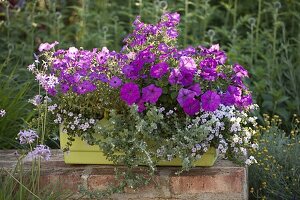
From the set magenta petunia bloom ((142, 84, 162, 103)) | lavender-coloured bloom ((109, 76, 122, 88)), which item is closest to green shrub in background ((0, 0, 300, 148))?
lavender-coloured bloom ((109, 76, 122, 88))

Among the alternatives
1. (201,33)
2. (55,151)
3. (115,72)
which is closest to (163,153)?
(115,72)

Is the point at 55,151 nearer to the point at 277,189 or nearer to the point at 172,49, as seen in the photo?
the point at 172,49

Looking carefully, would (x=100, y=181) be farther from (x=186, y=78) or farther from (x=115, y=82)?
(x=186, y=78)

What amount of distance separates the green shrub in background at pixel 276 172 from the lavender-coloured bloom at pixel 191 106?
0.71 metres

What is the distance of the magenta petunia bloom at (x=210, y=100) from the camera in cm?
288

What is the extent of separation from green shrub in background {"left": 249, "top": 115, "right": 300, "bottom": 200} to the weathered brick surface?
0.47 metres

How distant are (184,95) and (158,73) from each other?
0.14 meters

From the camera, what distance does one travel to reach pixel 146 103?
9.59 feet

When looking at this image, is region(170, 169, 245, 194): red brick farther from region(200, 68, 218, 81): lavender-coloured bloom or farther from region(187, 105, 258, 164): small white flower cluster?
region(200, 68, 218, 81): lavender-coloured bloom

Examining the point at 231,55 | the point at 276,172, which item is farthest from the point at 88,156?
the point at 231,55

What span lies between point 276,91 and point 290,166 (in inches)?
48.1

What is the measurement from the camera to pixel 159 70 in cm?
290

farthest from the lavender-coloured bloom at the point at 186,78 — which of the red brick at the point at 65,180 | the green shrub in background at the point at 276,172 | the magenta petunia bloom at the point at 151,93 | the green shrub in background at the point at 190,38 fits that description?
the green shrub in background at the point at 190,38

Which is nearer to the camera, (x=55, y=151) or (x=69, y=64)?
(x=69, y=64)
